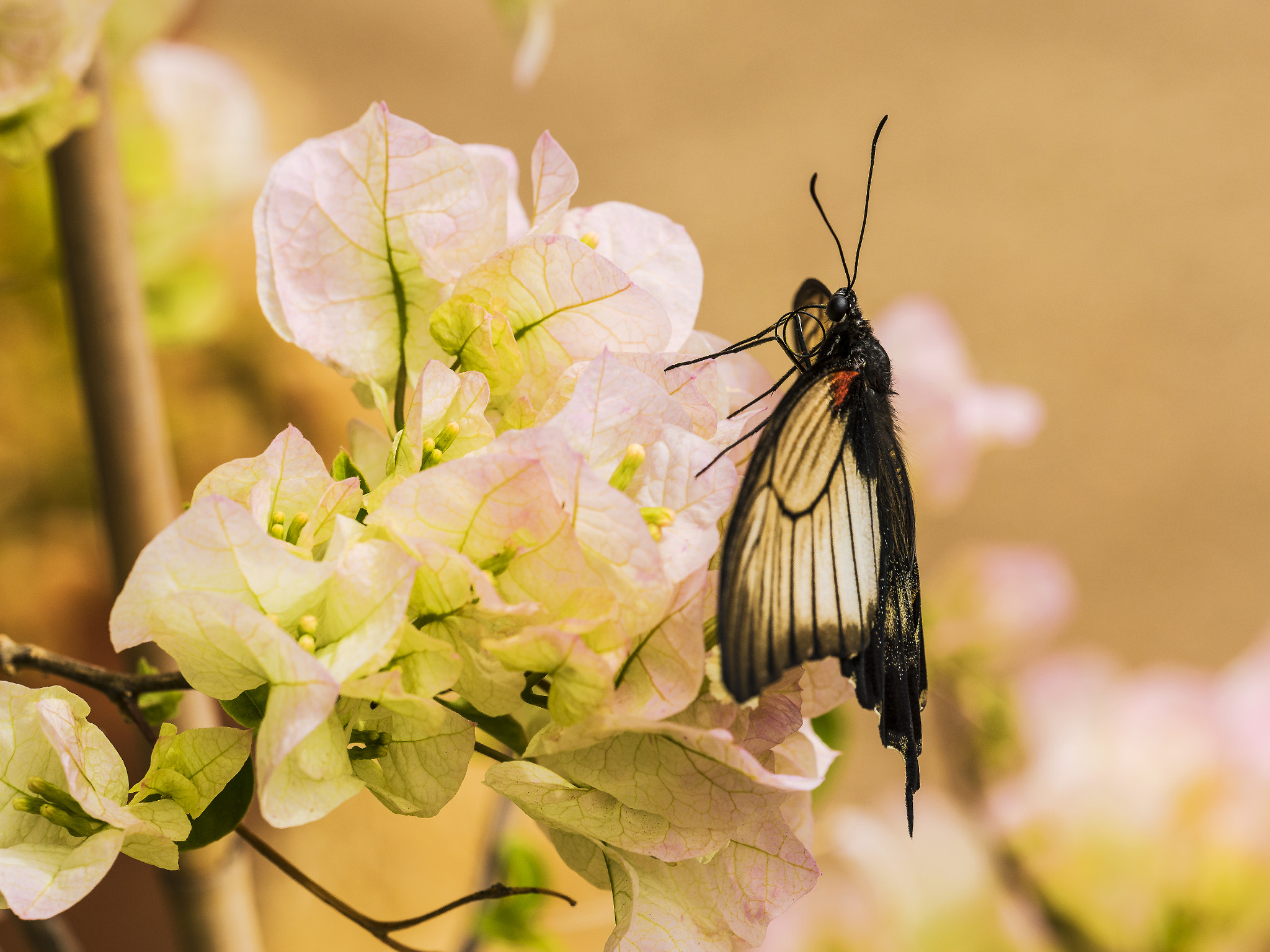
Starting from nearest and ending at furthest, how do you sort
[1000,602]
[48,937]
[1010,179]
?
[48,937] < [1000,602] < [1010,179]

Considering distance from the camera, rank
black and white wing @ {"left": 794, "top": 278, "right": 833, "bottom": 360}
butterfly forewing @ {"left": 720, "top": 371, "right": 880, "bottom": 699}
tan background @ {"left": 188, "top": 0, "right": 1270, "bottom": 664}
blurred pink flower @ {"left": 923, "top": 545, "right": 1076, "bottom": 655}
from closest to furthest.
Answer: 1. butterfly forewing @ {"left": 720, "top": 371, "right": 880, "bottom": 699}
2. black and white wing @ {"left": 794, "top": 278, "right": 833, "bottom": 360}
3. blurred pink flower @ {"left": 923, "top": 545, "right": 1076, "bottom": 655}
4. tan background @ {"left": 188, "top": 0, "right": 1270, "bottom": 664}

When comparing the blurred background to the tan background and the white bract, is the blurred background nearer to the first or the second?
the tan background

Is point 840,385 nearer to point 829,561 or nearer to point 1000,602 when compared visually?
point 829,561

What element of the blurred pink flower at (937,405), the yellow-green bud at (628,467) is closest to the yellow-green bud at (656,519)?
the yellow-green bud at (628,467)

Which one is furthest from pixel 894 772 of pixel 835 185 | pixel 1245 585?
pixel 835 185

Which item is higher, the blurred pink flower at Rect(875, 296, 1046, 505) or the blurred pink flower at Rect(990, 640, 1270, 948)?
the blurred pink flower at Rect(875, 296, 1046, 505)

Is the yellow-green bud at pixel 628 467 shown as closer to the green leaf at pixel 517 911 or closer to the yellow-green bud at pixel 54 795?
the yellow-green bud at pixel 54 795

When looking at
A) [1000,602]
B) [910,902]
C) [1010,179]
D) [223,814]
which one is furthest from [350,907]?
[1010,179]

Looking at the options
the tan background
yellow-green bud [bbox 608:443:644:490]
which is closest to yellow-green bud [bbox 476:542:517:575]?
yellow-green bud [bbox 608:443:644:490]
